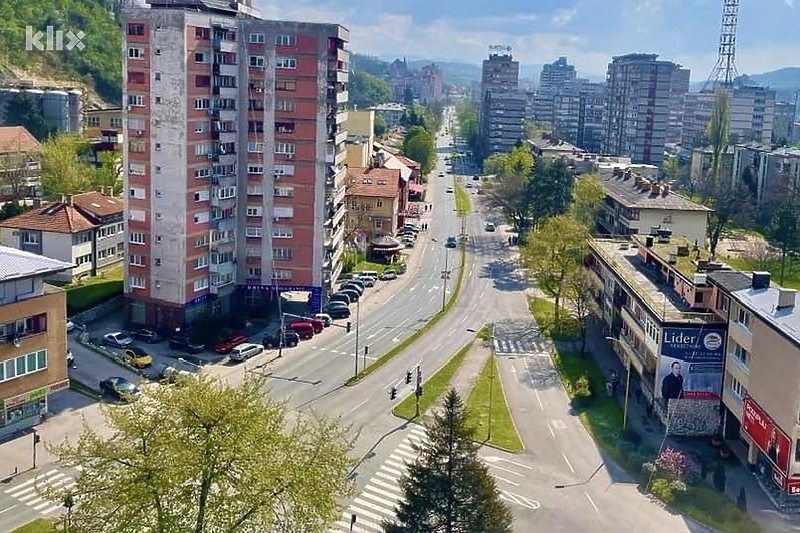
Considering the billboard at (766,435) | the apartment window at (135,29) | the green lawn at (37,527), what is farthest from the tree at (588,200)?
the green lawn at (37,527)

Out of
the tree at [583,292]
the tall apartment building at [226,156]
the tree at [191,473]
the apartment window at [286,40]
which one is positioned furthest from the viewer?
the tree at [583,292]

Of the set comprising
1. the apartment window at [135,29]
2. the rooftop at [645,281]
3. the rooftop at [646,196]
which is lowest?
the rooftop at [645,281]

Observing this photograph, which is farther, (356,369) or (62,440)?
(356,369)

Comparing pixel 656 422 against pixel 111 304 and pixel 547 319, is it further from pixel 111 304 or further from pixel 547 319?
pixel 111 304

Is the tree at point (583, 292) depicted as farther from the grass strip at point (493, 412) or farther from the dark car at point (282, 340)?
the dark car at point (282, 340)

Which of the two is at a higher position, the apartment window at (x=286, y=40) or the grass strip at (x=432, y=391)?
the apartment window at (x=286, y=40)

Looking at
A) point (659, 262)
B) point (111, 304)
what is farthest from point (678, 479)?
point (111, 304)

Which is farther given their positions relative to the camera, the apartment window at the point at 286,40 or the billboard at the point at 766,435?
the apartment window at the point at 286,40
